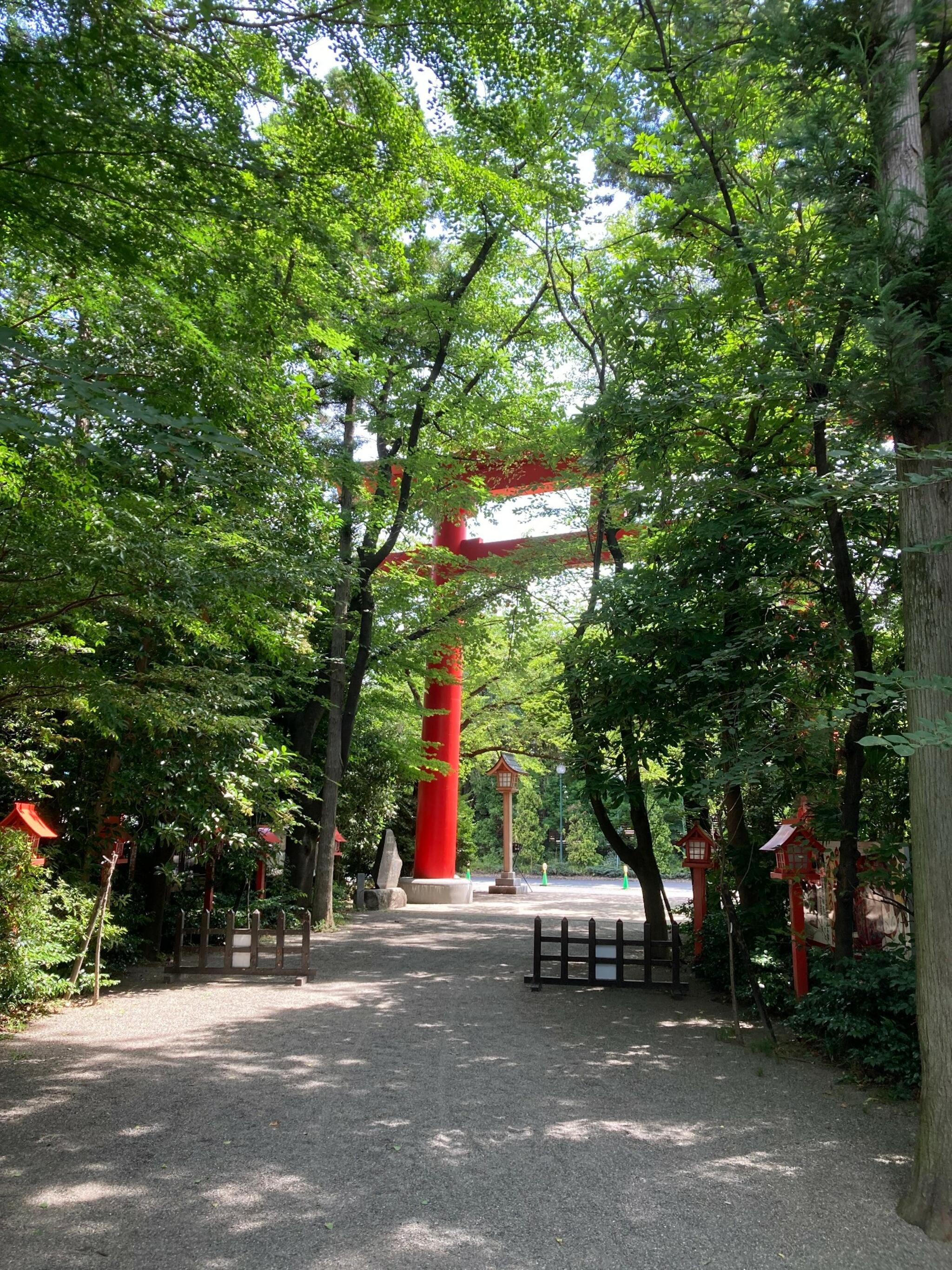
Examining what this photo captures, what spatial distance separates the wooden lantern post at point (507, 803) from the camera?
72.7ft

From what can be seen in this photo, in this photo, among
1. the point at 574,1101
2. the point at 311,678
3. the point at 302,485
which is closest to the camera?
the point at 574,1101

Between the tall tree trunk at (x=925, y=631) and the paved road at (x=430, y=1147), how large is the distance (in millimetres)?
409

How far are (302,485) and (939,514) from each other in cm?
573

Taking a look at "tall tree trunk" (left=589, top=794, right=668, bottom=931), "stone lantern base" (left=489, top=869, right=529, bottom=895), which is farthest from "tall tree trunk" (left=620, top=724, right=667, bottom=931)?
"stone lantern base" (left=489, top=869, right=529, bottom=895)

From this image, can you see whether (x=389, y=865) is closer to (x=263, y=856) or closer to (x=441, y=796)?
(x=441, y=796)

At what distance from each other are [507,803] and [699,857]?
12.8 metres

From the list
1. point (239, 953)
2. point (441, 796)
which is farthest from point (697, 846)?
point (441, 796)

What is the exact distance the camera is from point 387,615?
48.1 feet

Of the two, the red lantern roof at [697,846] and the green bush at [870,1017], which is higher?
the red lantern roof at [697,846]

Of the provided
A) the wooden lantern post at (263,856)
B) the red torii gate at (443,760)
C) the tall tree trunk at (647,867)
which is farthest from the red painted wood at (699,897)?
the red torii gate at (443,760)

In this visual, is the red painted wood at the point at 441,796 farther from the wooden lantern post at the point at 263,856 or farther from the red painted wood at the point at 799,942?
the red painted wood at the point at 799,942

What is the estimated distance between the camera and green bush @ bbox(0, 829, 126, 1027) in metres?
6.47

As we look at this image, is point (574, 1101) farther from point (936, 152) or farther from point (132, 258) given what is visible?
point (936, 152)

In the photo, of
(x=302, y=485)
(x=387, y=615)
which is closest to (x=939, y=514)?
(x=302, y=485)
